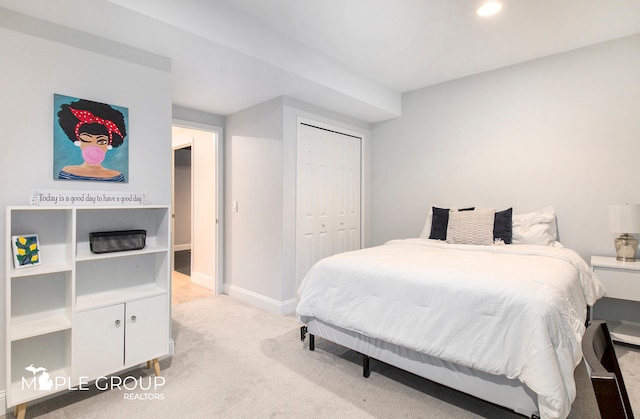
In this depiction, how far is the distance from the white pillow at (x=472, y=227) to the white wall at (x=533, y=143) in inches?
21.7

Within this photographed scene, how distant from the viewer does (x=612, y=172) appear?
2.92 metres

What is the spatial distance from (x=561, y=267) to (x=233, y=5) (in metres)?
2.83

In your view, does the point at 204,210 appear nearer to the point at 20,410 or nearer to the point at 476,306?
the point at 20,410

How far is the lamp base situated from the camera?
268cm

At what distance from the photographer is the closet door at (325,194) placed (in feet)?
11.9

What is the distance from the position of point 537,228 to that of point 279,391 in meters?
2.64

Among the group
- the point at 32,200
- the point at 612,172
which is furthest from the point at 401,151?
the point at 32,200

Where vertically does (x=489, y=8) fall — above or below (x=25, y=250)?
above

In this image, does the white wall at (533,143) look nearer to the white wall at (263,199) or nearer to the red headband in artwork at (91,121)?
the white wall at (263,199)

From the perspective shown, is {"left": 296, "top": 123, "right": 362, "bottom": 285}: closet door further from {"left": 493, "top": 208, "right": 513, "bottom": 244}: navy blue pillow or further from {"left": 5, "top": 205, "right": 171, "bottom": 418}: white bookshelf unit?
{"left": 493, "top": 208, "right": 513, "bottom": 244}: navy blue pillow

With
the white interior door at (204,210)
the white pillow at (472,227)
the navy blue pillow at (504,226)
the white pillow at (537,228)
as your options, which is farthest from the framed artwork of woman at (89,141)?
the white pillow at (537,228)

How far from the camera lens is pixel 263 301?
358 centimetres

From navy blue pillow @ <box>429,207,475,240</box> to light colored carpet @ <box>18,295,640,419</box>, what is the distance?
1543mm

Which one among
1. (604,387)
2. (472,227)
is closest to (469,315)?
(604,387)
